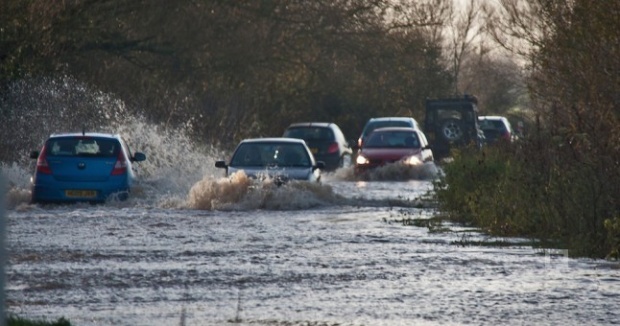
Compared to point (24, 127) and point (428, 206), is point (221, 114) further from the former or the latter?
point (428, 206)

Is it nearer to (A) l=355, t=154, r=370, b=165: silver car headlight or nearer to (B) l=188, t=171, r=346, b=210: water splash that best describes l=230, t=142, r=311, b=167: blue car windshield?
(B) l=188, t=171, r=346, b=210: water splash

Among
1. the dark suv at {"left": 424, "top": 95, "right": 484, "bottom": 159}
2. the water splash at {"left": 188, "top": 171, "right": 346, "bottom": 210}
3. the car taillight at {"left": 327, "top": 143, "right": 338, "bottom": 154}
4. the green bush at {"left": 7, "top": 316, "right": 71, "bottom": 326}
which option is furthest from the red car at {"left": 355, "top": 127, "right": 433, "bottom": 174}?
the green bush at {"left": 7, "top": 316, "right": 71, "bottom": 326}

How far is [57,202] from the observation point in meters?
27.6

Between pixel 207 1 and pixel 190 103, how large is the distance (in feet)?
9.79

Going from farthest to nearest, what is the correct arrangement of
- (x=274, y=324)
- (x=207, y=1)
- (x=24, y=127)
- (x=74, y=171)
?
(x=207, y=1)
(x=24, y=127)
(x=74, y=171)
(x=274, y=324)

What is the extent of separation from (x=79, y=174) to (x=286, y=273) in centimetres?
1283

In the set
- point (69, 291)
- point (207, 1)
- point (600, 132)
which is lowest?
point (69, 291)

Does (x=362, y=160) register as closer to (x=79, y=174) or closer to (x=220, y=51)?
(x=220, y=51)

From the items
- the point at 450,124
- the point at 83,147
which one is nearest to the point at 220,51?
the point at 450,124

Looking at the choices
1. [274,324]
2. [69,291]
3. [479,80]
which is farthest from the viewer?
[479,80]

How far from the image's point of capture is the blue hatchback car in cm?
2747

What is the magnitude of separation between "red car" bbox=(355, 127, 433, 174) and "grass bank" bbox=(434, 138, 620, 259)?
14399mm

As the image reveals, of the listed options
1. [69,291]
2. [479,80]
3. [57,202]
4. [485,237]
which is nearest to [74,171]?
[57,202]

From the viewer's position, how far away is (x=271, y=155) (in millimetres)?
29375
